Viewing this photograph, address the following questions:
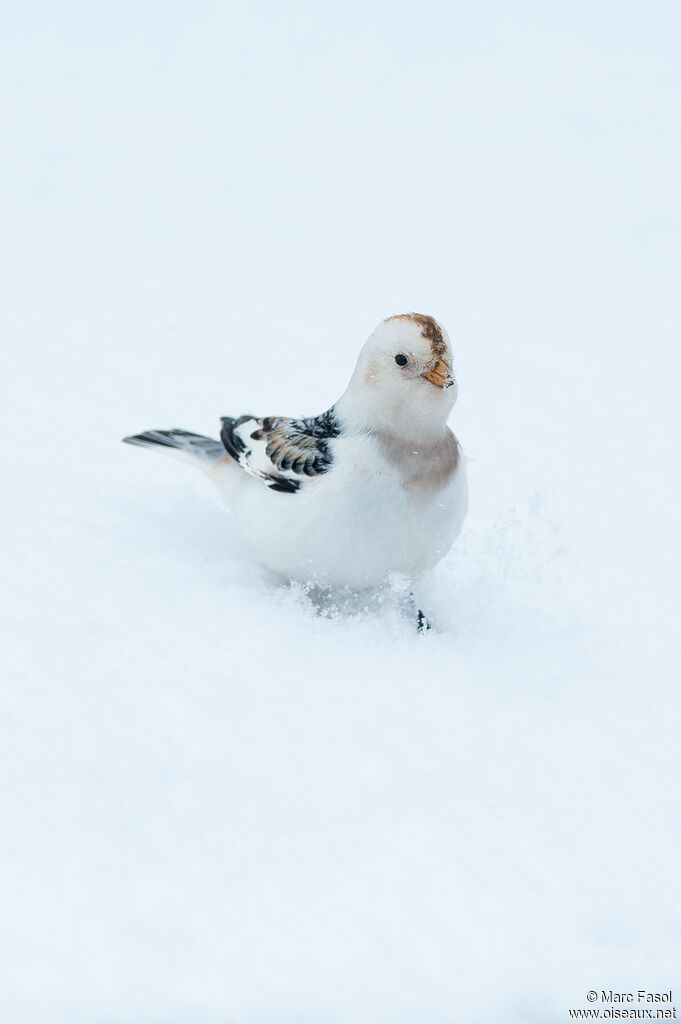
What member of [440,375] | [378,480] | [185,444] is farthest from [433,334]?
[185,444]

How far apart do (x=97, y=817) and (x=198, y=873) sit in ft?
0.99

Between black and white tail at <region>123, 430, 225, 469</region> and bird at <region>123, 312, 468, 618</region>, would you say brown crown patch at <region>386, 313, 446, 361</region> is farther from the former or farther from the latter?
black and white tail at <region>123, 430, 225, 469</region>

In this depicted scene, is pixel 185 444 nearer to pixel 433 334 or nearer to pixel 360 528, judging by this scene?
pixel 360 528

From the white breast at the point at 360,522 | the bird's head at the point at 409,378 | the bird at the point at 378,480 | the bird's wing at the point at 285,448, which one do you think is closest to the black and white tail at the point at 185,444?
the bird's wing at the point at 285,448

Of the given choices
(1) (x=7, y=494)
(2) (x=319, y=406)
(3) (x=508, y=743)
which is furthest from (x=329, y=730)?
(2) (x=319, y=406)

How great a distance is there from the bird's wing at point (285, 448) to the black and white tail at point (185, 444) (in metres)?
0.22

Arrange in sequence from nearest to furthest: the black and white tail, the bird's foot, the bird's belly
Result: 1. the bird's belly
2. the bird's foot
3. the black and white tail

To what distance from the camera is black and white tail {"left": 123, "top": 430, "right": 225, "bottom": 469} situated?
17.1ft

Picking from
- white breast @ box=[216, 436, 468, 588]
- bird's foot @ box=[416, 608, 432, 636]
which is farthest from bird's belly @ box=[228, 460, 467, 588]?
bird's foot @ box=[416, 608, 432, 636]

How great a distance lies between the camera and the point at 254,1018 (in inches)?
102

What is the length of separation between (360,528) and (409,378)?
0.58m

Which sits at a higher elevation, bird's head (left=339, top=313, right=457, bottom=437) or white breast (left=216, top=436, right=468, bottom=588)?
bird's head (left=339, top=313, right=457, bottom=437)

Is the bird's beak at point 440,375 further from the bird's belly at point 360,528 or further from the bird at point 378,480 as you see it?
the bird's belly at point 360,528

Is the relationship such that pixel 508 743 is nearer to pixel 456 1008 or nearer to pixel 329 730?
pixel 329 730
